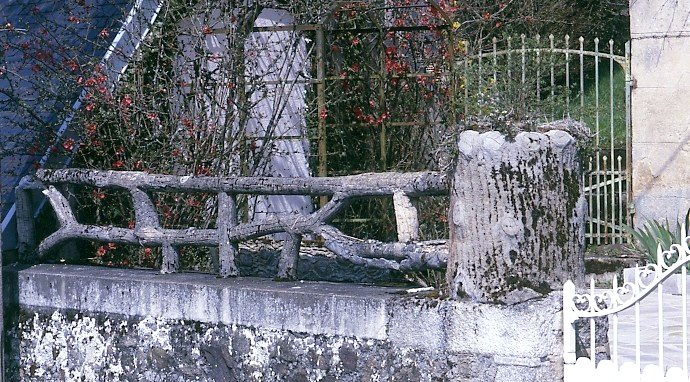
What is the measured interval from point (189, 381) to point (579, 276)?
2.03 meters

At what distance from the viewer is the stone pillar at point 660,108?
10.4m

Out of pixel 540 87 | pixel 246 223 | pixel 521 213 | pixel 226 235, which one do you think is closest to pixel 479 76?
pixel 540 87

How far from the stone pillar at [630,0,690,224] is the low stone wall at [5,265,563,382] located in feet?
→ 19.0

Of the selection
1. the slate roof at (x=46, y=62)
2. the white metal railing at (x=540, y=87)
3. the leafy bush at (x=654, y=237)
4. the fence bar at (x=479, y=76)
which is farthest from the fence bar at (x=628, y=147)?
the slate roof at (x=46, y=62)

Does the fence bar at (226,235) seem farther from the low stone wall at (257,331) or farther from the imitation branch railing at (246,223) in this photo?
the low stone wall at (257,331)

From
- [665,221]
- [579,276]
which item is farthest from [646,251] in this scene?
[579,276]

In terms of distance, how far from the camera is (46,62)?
786cm

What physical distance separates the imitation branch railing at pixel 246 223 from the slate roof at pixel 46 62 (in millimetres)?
639

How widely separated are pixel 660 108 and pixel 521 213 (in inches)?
247

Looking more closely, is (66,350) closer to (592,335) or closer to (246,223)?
(246,223)

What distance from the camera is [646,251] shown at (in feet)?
32.0

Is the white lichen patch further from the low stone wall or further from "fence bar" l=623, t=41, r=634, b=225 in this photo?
"fence bar" l=623, t=41, r=634, b=225

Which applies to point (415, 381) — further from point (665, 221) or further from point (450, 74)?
point (665, 221)

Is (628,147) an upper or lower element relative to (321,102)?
lower
